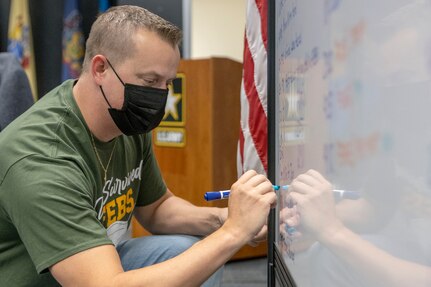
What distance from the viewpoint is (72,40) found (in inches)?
94.7

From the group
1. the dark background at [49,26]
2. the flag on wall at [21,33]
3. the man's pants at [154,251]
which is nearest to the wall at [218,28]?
the dark background at [49,26]

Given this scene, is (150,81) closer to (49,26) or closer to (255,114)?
(255,114)

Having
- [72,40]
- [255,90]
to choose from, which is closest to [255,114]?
[255,90]

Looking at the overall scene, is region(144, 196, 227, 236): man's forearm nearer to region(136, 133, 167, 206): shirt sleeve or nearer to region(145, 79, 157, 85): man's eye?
region(136, 133, 167, 206): shirt sleeve

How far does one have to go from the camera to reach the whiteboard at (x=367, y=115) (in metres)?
0.36

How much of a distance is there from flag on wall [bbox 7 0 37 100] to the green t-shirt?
1.54 m

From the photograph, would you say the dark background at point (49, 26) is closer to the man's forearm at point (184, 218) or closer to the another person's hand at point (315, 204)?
the man's forearm at point (184, 218)

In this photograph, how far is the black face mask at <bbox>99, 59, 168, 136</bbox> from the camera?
2.94ft

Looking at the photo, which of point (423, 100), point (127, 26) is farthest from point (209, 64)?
point (423, 100)

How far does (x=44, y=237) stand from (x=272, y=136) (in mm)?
428

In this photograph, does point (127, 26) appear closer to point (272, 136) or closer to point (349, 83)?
point (272, 136)

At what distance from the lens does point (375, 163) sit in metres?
0.43

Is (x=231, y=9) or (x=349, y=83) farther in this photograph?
(x=231, y=9)

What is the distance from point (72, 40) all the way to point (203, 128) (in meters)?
0.91
